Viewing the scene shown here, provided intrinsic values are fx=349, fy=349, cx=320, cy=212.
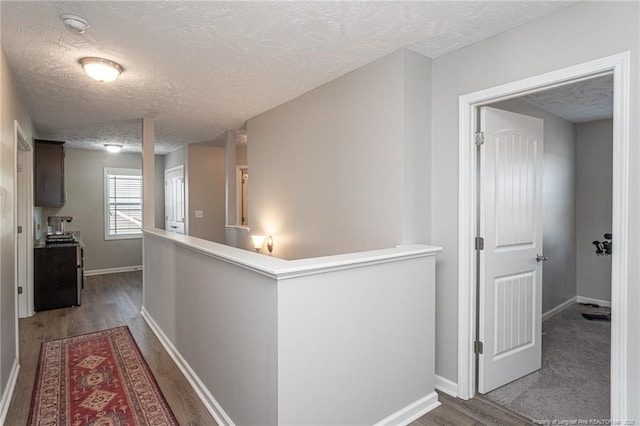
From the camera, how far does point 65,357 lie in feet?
10.2

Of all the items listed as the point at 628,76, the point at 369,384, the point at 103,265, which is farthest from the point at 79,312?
the point at 628,76

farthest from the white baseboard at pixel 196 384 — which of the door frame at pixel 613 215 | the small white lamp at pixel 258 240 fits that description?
the door frame at pixel 613 215

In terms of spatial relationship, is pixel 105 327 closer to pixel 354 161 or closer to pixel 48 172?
pixel 48 172

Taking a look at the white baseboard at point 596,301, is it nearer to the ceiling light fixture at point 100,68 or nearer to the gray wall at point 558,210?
the gray wall at point 558,210

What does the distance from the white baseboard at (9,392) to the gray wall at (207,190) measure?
3697mm

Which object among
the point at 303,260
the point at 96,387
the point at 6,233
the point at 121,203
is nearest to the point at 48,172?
the point at 121,203

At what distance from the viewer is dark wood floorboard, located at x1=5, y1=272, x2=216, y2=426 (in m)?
2.33

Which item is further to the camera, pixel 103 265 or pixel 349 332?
pixel 103 265

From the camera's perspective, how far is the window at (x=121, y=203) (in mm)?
6934

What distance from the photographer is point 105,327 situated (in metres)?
3.89

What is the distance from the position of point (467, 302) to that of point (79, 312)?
4.63 m

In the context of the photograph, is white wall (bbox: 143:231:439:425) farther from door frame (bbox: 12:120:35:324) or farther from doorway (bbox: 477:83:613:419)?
door frame (bbox: 12:120:35:324)

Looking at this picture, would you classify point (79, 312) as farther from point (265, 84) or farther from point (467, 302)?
point (467, 302)

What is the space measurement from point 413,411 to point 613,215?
1615 mm
